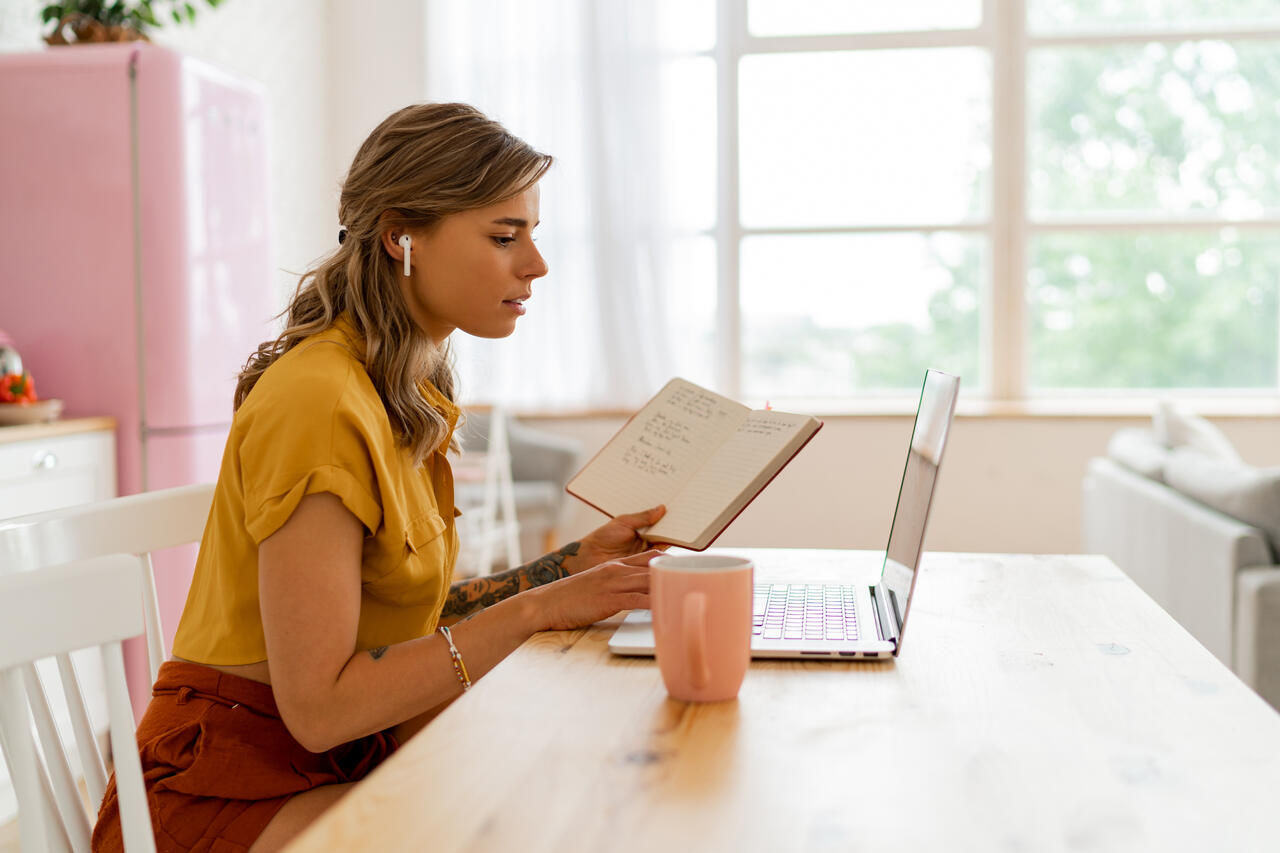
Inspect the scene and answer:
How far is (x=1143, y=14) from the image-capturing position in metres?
4.70

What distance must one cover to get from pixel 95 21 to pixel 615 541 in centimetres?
226

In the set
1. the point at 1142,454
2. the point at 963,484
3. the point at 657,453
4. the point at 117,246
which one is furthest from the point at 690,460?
A: the point at 963,484

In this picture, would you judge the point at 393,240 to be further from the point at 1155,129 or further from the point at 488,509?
the point at 1155,129

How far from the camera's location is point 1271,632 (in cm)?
224

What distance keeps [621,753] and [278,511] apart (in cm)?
39

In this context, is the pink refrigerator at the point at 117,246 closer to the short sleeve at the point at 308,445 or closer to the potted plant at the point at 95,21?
the potted plant at the point at 95,21

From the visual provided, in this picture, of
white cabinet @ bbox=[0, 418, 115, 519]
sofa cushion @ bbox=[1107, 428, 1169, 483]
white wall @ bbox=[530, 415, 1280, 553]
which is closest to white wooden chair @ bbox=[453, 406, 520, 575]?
white wall @ bbox=[530, 415, 1280, 553]

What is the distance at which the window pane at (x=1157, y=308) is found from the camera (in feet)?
15.6

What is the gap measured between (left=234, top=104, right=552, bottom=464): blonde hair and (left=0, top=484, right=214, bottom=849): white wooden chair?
138mm

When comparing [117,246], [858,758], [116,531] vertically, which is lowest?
[858,758]

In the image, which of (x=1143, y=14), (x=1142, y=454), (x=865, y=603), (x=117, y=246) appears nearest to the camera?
(x=865, y=603)

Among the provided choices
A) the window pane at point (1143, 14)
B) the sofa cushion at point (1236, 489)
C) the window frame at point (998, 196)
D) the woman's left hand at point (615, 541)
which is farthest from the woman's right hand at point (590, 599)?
the window pane at point (1143, 14)

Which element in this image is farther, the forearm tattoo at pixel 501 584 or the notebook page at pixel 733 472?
the forearm tattoo at pixel 501 584

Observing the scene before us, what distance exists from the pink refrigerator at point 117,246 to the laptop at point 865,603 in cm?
196
